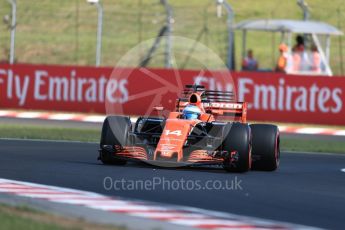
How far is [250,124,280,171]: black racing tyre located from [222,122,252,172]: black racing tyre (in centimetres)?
86

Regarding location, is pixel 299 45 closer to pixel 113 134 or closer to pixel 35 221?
pixel 113 134

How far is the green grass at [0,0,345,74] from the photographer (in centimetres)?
3494

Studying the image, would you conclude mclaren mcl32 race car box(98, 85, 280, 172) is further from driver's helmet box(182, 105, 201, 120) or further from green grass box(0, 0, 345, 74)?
green grass box(0, 0, 345, 74)

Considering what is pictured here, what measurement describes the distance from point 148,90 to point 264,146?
13340 millimetres

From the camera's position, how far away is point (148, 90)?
91.0 feet

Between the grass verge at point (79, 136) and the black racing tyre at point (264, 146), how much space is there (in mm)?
5846

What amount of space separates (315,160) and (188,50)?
1762 centimetres

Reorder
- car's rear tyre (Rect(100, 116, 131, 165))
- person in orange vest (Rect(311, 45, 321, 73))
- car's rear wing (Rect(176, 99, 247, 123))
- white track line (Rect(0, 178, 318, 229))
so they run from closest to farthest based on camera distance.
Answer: white track line (Rect(0, 178, 318, 229)) → car's rear tyre (Rect(100, 116, 131, 165)) → car's rear wing (Rect(176, 99, 247, 123)) → person in orange vest (Rect(311, 45, 321, 73))

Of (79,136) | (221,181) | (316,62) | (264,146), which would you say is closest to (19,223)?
(221,181)

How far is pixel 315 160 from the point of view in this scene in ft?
58.6

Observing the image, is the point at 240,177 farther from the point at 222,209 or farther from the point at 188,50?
the point at 188,50

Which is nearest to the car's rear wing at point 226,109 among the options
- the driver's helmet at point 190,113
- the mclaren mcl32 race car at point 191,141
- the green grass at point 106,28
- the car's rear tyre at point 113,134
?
the mclaren mcl32 race car at point 191,141

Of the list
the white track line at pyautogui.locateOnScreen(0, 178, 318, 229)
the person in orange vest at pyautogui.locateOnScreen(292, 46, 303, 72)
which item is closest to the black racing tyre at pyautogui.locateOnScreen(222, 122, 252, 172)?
the white track line at pyautogui.locateOnScreen(0, 178, 318, 229)

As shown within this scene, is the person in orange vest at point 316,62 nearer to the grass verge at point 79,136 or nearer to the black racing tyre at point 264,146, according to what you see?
the grass verge at point 79,136
